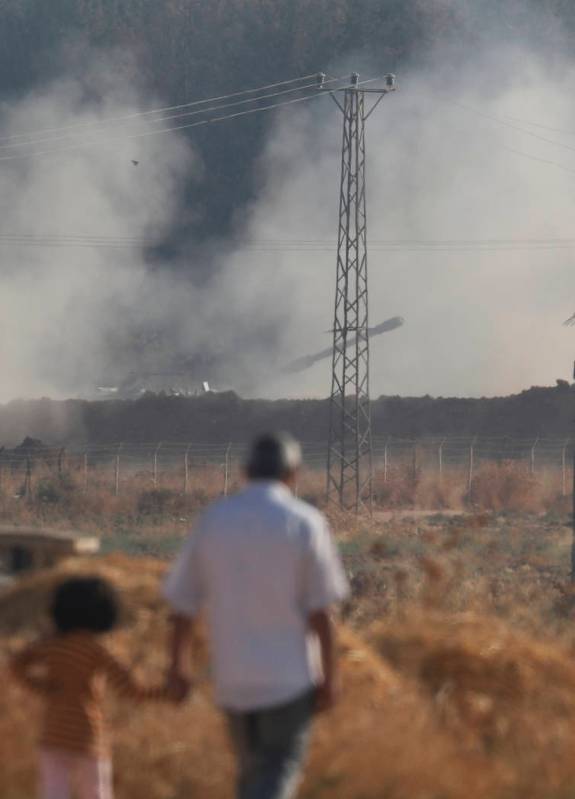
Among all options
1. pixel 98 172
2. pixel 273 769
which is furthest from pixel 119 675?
pixel 98 172

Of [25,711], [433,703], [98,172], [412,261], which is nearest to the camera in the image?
[25,711]

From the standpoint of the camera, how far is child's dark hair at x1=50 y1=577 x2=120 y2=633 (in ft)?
21.3

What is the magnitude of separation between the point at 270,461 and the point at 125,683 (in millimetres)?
1121

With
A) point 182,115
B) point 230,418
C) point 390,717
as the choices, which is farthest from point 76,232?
point 390,717

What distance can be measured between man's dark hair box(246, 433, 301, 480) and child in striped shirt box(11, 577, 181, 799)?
0.87 meters

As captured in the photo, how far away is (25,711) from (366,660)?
2.10m

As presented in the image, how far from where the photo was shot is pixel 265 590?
6.04m

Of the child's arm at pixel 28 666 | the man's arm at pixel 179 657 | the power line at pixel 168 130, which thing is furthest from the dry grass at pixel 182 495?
the power line at pixel 168 130

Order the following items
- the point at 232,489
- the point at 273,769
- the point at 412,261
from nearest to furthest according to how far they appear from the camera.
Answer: the point at 273,769
the point at 232,489
the point at 412,261

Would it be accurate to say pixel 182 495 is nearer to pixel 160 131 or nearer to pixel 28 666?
pixel 28 666

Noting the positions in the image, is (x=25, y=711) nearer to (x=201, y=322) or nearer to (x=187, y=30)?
(x=201, y=322)

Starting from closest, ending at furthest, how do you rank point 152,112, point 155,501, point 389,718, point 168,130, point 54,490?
point 389,718 < point 155,501 < point 54,490 < point 152,112 < point 168,130

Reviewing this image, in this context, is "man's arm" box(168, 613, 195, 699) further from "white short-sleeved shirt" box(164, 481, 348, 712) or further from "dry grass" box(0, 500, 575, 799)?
"dry grass" box(0, 500, 575, 799)

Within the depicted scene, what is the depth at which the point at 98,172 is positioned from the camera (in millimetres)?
89125
